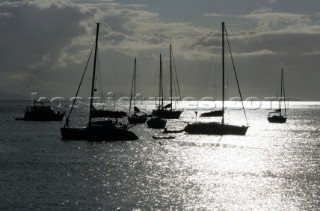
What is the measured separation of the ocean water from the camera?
4809 centimetres

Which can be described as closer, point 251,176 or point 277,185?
point 277,185

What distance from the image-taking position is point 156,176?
2464 inches

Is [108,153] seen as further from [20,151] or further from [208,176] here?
[208,176]

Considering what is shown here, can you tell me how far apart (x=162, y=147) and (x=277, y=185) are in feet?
133

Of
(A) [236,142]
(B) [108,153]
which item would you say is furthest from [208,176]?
(A) [236,142]

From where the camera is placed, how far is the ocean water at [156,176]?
48.1 m

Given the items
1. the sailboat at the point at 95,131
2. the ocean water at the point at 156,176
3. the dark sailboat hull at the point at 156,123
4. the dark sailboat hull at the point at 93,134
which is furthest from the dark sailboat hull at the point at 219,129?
the dark sailboat hull at the point at 156,123

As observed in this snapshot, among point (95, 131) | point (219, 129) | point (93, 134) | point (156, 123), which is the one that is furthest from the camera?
point (156, 123)

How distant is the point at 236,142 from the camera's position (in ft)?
351

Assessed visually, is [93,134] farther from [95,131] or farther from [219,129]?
[219,129]

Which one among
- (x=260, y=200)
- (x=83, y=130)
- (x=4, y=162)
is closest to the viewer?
(x=260, y=200)

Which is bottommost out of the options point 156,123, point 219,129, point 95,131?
point 156,123

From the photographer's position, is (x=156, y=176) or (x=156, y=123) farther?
(x=156, y=123)

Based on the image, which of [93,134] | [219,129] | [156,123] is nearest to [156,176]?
[93,134]
